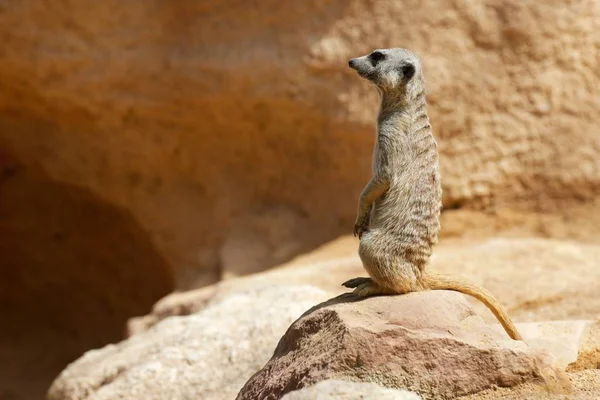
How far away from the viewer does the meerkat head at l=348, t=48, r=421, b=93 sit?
3.58 m

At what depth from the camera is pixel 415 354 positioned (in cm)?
308

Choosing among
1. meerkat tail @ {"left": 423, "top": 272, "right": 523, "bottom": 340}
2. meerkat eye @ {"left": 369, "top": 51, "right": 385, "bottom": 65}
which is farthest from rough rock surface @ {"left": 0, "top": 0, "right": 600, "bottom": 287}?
meerkat tail @ {"left": 423, "top": 272, "right": 523, "bottom": 340}

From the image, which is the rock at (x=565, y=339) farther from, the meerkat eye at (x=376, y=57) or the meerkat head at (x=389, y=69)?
the meerkat eye at (x=376, y=57)

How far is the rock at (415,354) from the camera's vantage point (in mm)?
3020

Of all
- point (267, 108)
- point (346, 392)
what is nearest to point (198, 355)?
point (346, 392)

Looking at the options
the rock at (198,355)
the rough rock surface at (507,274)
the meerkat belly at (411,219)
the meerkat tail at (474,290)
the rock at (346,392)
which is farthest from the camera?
the rough rock surface at (507,274)

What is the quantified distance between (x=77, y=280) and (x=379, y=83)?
6998 mm

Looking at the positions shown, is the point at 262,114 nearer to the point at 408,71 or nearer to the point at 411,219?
the point at 408,71

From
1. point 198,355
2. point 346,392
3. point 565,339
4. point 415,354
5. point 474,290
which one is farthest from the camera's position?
point 198,355

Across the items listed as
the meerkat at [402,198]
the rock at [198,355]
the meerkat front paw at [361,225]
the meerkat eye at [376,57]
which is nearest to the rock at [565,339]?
the meerkat at [402,198]

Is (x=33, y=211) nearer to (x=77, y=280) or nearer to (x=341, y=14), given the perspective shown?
(x=77, y=280)

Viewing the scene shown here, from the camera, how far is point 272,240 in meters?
7.67

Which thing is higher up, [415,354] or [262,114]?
[262,114]

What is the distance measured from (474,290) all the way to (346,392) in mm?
880
